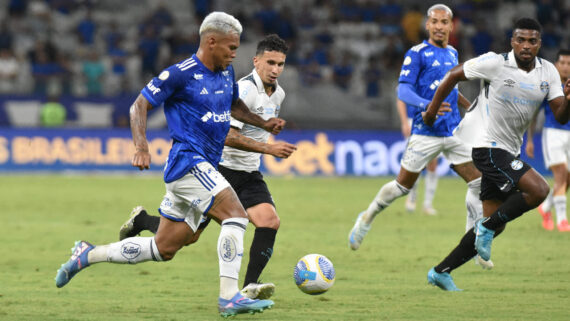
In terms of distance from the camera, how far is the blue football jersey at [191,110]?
6.73 meters

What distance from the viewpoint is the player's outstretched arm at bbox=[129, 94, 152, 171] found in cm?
628

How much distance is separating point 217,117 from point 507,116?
2769mm

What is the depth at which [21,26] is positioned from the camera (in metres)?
26.8

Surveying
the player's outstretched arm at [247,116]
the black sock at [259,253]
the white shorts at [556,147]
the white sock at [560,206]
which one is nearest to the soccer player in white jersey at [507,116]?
the black sock at [259,253]

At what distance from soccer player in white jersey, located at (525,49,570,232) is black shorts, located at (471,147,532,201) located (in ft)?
13.6

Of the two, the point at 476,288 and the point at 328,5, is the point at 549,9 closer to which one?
the point at 328,5

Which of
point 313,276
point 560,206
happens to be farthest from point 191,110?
point 560,206

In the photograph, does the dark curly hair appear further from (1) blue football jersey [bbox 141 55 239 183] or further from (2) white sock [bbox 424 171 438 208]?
(2) white sock [bbox 424 171 438 208]

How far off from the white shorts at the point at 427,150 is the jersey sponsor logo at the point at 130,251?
13.1 feet

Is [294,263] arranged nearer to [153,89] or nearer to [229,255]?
[229,255]

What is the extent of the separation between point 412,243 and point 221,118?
5.07m

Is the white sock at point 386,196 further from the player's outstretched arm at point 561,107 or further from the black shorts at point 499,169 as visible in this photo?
the player's outstretched arm at point 561,107

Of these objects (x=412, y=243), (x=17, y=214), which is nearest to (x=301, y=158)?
(x=17, y=214)

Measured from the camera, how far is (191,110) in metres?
6.86
